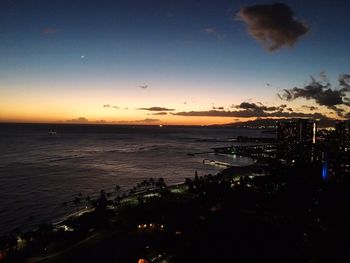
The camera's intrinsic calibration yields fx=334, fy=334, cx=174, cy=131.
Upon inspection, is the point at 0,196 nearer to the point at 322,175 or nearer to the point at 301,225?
the point at 301,225

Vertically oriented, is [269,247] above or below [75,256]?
above

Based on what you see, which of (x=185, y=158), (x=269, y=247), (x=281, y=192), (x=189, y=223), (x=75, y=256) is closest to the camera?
(x=269, y=247)

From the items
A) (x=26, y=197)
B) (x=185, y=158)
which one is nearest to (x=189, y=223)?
(x=26, y=197)

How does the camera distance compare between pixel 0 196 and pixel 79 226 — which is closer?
pixel 79 226

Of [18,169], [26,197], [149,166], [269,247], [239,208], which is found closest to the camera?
[269,247]

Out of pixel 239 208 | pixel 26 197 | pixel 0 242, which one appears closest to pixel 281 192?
pixel 239 208

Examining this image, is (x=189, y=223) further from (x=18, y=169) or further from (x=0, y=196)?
(x=18, y=169)

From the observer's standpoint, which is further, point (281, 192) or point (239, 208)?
point (281, 192)

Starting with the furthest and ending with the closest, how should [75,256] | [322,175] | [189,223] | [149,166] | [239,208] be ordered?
[149,166] < [322,175] < [239,208] < [189,223] < [75,256]

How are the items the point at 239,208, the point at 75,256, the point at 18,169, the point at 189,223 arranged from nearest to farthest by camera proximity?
the point at 75,256
the point at 189,223
the point at 239,208
the point at 18,169
